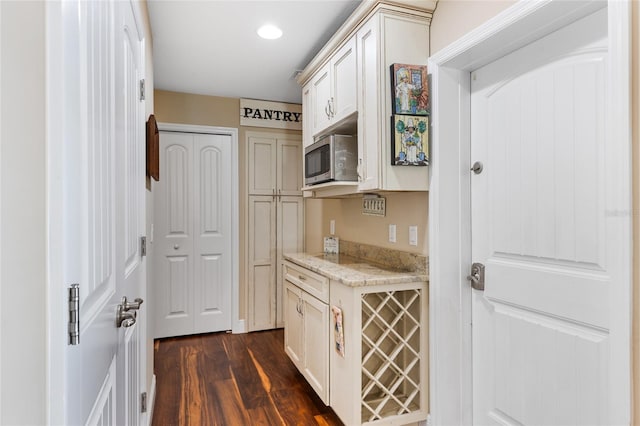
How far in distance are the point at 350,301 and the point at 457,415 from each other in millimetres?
844

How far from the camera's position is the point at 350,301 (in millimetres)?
1936

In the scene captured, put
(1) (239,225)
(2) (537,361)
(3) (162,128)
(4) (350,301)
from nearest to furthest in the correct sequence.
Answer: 1. (2) (537,361)
2. (4) (350,301)
3. (3) (162,128)
4. (1) (239,225)

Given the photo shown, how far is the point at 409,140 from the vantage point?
76.5 inches

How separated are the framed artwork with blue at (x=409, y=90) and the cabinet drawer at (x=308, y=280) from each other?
1.08 meters

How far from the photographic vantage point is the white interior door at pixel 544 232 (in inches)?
54.6

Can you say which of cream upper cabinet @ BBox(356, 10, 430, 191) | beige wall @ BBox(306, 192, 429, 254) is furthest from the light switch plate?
cream upper cabinet @ BBox(356, 10, 430, 191)

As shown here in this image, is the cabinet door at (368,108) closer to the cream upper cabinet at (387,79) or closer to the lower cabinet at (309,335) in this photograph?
the cream upper cabinet at (387,79)

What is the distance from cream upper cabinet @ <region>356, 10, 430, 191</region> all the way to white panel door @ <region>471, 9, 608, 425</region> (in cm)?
34

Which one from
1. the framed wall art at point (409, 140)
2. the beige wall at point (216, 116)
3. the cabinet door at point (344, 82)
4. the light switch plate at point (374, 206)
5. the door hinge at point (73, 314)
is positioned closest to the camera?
the door hinge at point (73, 314)

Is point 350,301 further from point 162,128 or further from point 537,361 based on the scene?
point 162,128

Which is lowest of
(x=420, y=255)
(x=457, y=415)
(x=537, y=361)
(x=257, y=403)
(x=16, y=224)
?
(x=257, y=403)

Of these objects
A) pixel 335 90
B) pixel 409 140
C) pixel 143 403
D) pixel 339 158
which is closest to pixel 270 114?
pixel 335 90

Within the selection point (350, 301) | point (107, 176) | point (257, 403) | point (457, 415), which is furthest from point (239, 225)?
point (107, 176)

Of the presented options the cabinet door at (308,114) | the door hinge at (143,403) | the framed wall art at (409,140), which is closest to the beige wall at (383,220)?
the framed wall art at (409,140)
